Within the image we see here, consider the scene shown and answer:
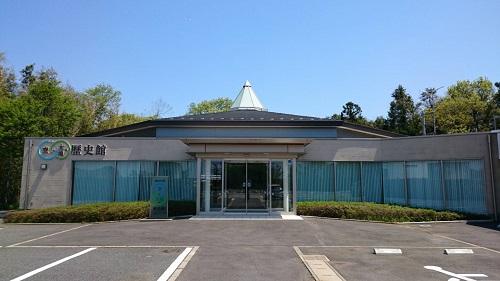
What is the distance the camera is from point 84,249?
35.3 feet

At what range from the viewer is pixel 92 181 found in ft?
68.8

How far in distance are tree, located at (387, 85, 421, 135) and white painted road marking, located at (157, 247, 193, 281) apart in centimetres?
5579

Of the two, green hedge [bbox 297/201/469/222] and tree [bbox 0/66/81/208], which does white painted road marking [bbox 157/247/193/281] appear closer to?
green hedge [bbox 297/201/469/222]

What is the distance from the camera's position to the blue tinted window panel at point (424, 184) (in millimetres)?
19016

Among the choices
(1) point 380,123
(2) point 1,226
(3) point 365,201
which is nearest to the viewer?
(2) point 1,226

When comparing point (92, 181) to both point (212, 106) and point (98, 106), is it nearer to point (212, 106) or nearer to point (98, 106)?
point (98, 106)

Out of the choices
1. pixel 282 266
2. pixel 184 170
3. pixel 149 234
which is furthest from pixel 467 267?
pixel 184 170

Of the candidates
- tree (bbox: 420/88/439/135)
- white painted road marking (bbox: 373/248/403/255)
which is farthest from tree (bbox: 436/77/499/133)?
white painted road marking (bbox: 373/248/403/255)

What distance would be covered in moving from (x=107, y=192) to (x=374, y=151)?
14.5 m

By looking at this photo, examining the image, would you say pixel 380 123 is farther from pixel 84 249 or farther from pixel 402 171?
pixel 84 249

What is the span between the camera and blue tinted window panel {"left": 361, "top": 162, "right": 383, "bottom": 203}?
822 inches

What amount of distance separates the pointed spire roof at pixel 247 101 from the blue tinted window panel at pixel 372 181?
11.9m

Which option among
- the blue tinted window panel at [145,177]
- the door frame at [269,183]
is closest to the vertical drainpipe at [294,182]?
the door frame at [269,183]

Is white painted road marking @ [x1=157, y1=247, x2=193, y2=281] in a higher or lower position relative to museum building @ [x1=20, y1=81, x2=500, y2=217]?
lower
